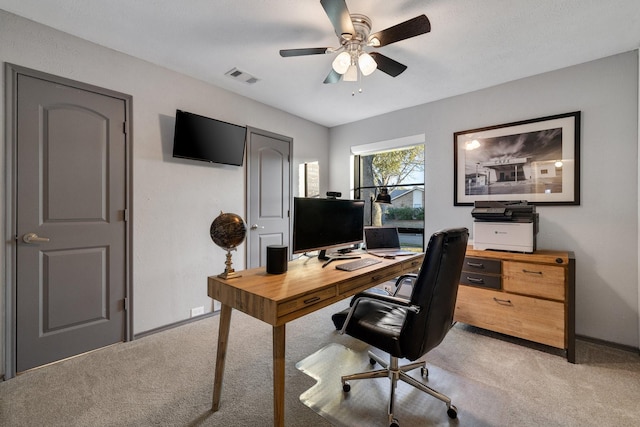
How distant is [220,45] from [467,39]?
6.68ft

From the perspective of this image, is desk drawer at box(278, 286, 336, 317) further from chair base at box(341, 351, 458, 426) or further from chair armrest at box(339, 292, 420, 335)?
chair base at box(341, 351, 458, 426)

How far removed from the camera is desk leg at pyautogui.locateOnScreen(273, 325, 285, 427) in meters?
1.33

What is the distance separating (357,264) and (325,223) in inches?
15.7

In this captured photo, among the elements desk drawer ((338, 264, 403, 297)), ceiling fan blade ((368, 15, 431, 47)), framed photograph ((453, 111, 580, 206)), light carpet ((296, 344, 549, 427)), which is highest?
ceiling fan blade ((368, 15, 431, 47))

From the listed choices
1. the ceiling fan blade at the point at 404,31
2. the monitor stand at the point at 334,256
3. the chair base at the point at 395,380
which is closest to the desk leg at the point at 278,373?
the chair base at the point at 395,380

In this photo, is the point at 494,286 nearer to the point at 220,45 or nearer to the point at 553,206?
the point at 553,206

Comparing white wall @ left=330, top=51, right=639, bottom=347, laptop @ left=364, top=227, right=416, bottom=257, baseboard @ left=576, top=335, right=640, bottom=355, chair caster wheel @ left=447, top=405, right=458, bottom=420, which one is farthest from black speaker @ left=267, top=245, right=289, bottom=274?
baseboard @ left=576, top=335, right=640, bottom=355

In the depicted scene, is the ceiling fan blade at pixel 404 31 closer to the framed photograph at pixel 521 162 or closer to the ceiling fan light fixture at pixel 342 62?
the ceiling fan light fixture at pixel 342 62

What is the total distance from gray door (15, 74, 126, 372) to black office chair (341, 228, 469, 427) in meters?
2.18

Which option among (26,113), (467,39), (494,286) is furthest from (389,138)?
(26,113)

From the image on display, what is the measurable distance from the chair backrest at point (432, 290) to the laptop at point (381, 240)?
101cm

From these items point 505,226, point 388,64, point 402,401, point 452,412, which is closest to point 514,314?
point 505,226

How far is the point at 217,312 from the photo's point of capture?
3193mm

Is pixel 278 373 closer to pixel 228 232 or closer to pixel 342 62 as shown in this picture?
pixel 228 232
